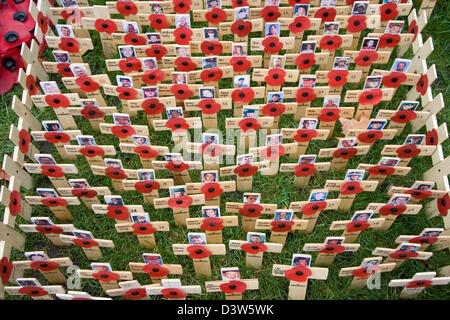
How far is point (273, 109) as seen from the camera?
304 cm

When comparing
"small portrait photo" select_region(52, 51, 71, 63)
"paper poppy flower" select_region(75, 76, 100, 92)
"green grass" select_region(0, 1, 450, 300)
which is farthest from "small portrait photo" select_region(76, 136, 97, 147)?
"small portrait photo" select_region(52, 51, 71, 63)

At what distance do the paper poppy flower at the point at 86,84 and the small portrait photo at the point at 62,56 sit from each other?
21 cm

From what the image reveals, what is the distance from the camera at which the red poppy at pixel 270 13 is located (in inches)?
136

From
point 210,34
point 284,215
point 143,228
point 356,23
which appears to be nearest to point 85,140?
point 143,228

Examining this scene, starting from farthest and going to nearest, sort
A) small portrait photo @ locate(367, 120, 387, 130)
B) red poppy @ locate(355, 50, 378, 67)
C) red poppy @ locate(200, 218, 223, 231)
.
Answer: red poppy @ locate(355, 50, 378, 67), small portrait photo @ locate(367, 120, 387, 130), red poppy @ locate(200, 218, 223, 231)

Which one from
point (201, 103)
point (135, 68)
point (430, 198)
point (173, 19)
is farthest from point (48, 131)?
point (430, 198)

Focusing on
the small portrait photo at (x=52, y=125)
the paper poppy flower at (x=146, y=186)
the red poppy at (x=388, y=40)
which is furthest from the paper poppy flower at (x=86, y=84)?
the red poppy at (x=388, y=40)

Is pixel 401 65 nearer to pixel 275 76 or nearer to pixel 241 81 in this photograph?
pixel 275 76

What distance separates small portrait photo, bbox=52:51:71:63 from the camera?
3.17 meters

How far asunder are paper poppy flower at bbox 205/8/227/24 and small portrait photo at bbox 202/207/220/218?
151 centimetres

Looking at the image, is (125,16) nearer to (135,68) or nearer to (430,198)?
(135,68)

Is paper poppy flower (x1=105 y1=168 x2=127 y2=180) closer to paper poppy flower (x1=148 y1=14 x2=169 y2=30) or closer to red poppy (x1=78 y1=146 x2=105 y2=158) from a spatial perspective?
red poppy (x1=78 y1=146 x2=105 y2=158)

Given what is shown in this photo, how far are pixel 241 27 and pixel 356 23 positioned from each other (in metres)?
Result: 0.83

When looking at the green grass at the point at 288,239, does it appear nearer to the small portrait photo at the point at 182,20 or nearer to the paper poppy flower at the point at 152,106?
the paper poppy flower at the point at 152,106
